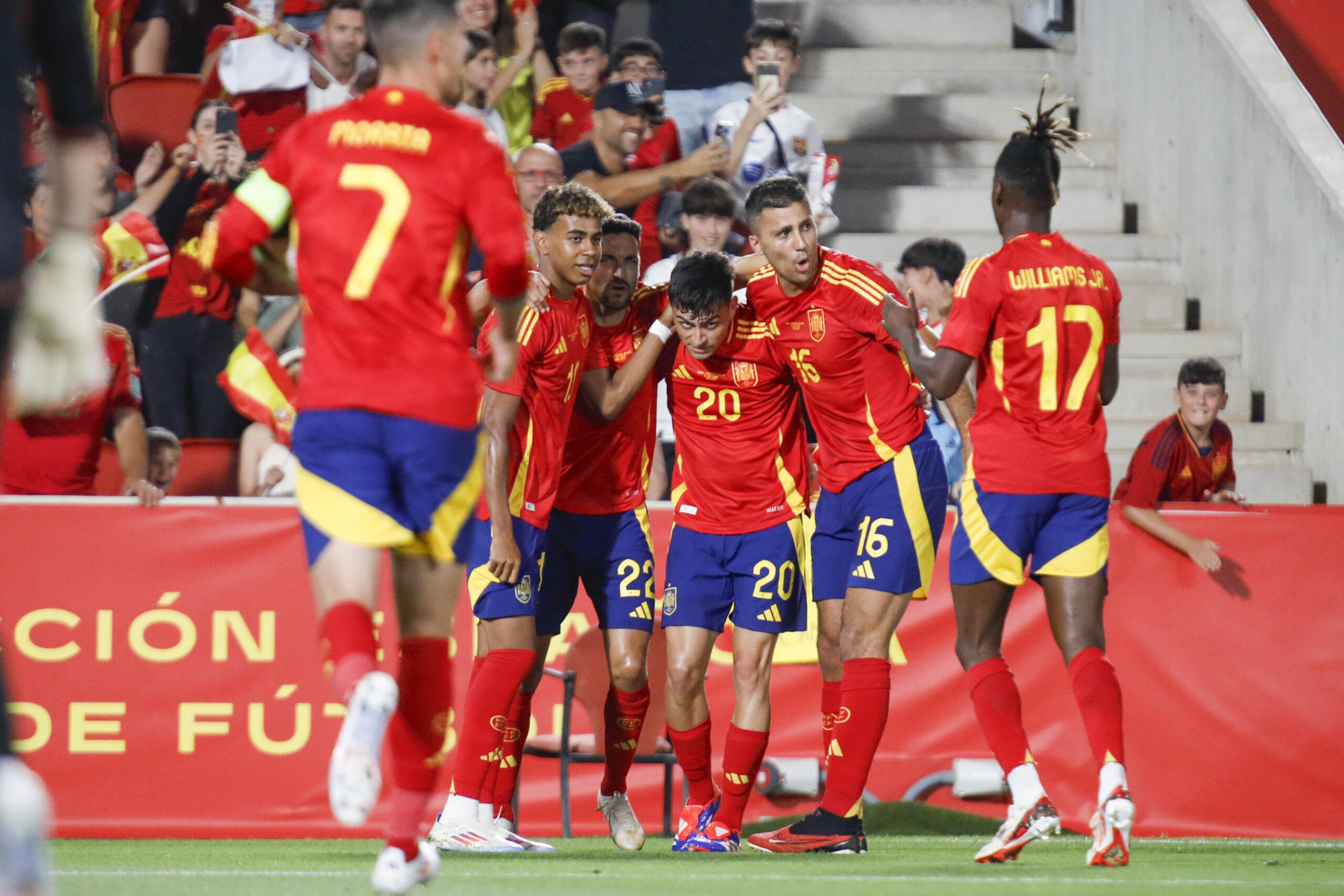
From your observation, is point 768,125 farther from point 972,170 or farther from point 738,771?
point 738,771

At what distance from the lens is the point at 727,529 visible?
654 cm

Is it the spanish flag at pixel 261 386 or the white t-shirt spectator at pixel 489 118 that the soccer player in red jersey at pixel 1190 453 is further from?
the spanish flag at pixel 261 386

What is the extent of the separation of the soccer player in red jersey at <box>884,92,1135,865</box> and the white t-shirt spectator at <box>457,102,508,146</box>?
15.0 feet

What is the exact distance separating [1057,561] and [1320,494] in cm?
483

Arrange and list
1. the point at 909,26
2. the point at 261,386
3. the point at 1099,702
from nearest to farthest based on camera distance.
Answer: the point at 1099,702, the point at 261,386, the point at 909,26

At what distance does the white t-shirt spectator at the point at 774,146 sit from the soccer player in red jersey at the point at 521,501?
3.80m

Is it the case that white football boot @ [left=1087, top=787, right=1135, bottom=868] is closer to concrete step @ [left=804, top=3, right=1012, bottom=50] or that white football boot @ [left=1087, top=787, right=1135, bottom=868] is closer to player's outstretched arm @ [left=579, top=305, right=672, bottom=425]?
player's outstretched arm @ [left=579, top=305, right=672, bottom=425]

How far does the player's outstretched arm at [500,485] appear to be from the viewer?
6.15 m

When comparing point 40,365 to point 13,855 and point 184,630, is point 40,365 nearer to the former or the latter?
point 13,855

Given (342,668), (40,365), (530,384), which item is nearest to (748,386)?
(530,384)

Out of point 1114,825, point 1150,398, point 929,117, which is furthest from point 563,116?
point 1114,825

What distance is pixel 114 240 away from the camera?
9.59 m

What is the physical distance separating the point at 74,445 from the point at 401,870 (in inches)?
194

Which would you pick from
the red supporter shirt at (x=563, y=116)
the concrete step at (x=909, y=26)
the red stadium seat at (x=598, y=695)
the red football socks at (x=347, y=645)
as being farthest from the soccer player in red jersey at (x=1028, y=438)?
the concrete step at (x=909, y=26)
